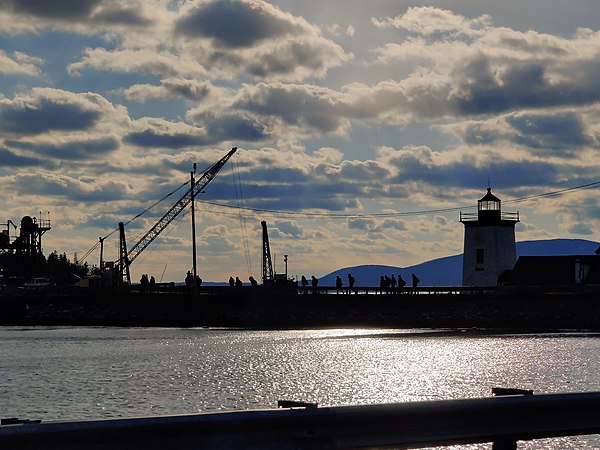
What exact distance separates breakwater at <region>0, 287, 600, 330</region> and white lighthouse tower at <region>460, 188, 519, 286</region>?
20.3 ft

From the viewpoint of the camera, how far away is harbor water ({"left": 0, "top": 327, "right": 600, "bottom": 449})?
120 feet

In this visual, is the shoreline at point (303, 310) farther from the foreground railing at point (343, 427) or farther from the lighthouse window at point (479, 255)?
the foreground railing at point (343, 427)

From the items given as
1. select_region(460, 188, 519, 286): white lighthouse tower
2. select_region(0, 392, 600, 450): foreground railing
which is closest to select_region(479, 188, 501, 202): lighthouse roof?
select_region(460, 188, 519, 286): white lighthouse tower

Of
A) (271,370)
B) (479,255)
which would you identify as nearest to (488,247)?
(479,255)

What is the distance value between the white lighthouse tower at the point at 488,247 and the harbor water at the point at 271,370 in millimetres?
29370

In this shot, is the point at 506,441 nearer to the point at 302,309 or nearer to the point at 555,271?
the point at 302,309

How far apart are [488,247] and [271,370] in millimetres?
69463

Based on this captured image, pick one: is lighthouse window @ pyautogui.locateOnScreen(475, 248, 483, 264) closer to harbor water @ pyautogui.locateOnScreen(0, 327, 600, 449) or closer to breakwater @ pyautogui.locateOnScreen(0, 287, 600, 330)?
breakwater @ pyautogui.locateOnScreen(0, 287, 600, 330)

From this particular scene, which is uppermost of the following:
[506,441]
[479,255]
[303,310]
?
[479,255]

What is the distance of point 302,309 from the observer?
109m

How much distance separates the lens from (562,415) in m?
9.29

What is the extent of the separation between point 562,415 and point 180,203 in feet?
517

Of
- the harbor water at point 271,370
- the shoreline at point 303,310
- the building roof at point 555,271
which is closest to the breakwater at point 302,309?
the shoreline at point 303,310

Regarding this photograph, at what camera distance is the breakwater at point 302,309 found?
10000cm
